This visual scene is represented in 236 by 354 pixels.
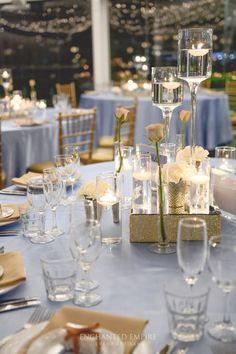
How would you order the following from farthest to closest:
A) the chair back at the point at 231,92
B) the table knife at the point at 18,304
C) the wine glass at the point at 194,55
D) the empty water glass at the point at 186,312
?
1. the chair back at the point at 231,92
2. the wine glass at the point at 194,55
3. the table knife at the point at 18,304
4. the empty water glass at the point at 186,312

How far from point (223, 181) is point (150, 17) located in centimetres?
696

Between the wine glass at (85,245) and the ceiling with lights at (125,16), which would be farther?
the ceiling with lights at (125,16)

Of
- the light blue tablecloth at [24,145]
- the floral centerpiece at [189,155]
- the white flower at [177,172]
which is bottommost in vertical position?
the light blue tablecloth at [24,145]

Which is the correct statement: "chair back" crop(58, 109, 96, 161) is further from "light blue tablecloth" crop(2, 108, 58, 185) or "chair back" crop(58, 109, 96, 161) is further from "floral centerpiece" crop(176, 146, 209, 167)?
"floral centerpiece" crop(176, 146, 209, 167)

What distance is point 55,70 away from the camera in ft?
26.2

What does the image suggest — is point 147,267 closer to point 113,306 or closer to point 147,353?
point 113,306

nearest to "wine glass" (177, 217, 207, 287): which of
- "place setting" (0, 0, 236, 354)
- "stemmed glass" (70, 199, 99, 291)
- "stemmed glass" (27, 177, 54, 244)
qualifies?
"place setting" (0, 0, 236, 354)

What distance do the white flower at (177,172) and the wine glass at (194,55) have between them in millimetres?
215

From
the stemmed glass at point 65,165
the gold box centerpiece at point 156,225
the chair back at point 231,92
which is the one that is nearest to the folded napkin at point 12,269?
the gold box centerpiece at point 156,225

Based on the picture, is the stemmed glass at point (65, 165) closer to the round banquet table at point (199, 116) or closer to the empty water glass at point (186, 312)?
the empty water glass at point (186, 312)

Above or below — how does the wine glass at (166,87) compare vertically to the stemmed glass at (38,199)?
above

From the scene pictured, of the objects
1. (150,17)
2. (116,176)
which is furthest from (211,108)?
(116,176)

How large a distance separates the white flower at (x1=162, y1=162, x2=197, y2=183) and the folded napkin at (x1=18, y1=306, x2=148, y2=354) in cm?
56

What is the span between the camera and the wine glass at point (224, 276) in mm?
973
